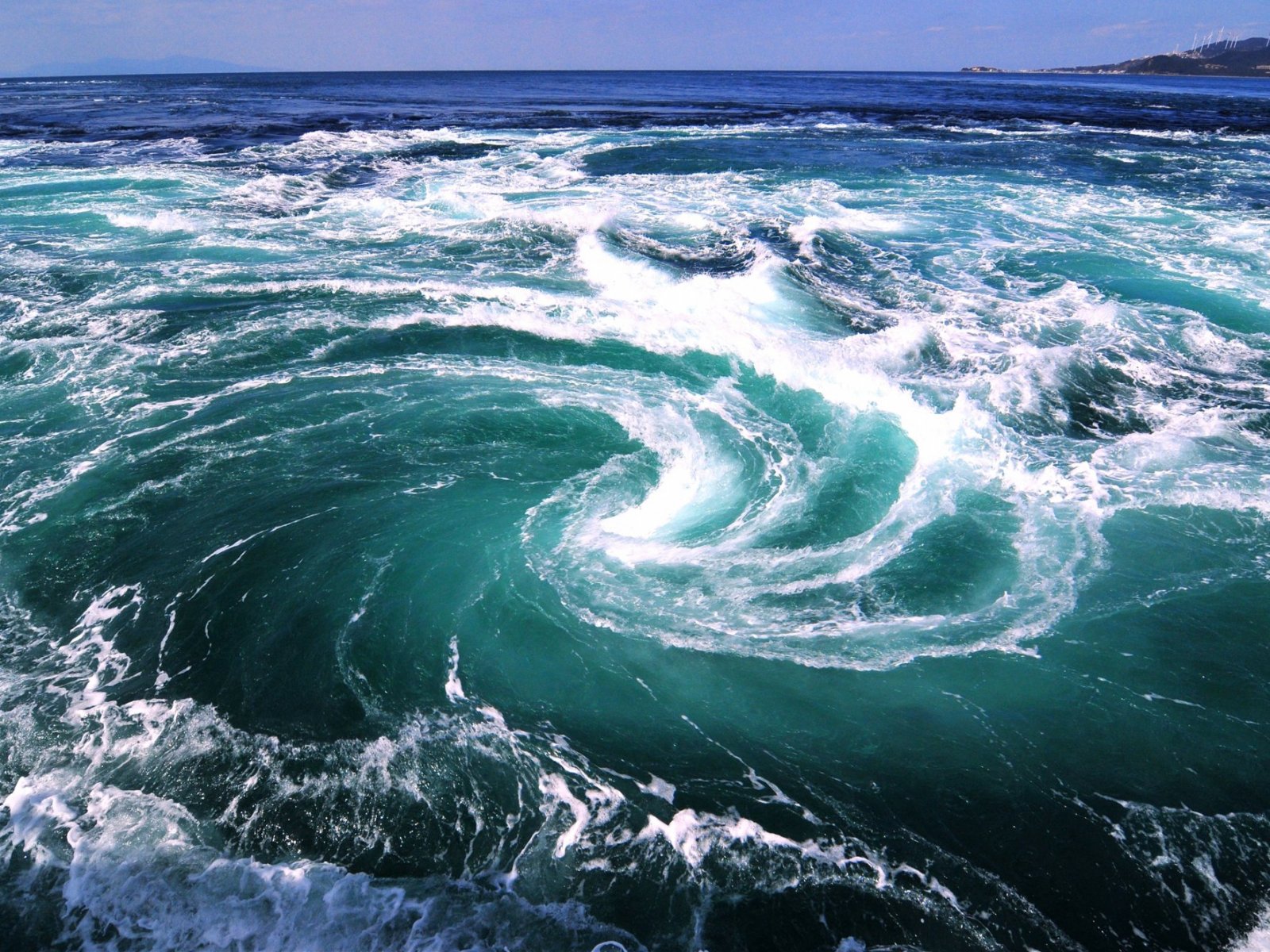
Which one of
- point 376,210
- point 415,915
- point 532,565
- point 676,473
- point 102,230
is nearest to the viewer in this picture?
point 415,915

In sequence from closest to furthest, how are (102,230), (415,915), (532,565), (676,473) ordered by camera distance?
(415,915)
(532,565)
(676,473)
(102,230)

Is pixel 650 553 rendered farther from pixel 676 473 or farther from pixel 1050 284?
pixel 1050 284

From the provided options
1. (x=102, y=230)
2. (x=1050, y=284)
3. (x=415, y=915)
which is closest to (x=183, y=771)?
(x=415, y=915)

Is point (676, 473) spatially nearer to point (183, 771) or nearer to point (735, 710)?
point (735, 710)

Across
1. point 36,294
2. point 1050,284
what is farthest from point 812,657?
point 36,294

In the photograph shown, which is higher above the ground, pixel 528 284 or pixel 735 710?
pixel 528 284

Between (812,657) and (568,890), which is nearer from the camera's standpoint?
(568,890)
